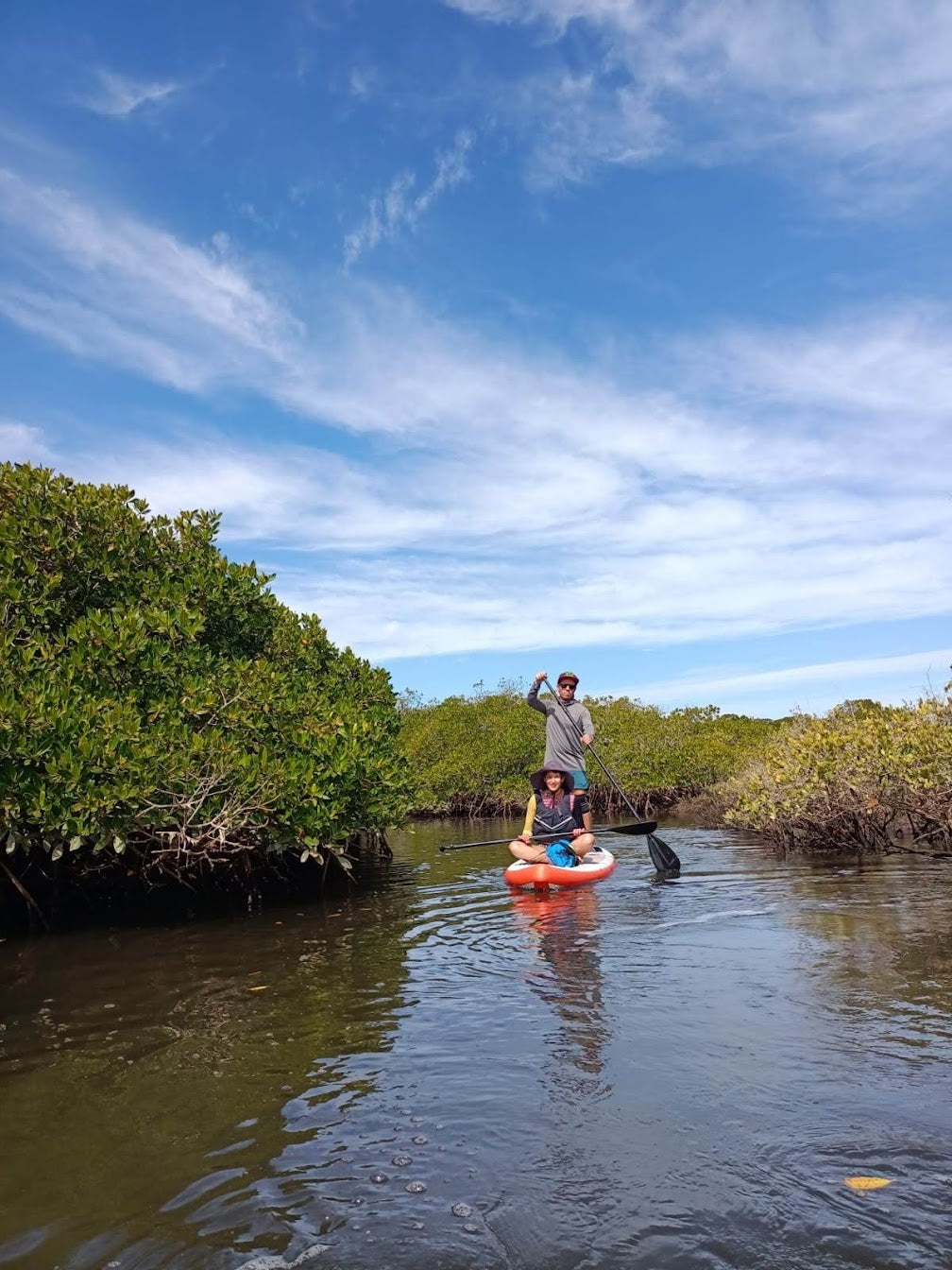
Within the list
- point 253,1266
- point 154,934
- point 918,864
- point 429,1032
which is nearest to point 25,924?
point 154,934

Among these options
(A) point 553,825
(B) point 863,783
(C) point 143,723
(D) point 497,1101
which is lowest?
(D) point 497,1101

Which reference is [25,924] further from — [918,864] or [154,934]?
[918,864]

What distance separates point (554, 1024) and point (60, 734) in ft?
20.3

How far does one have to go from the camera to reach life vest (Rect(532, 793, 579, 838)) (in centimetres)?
1328

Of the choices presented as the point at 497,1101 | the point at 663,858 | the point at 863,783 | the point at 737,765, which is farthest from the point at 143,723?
the point at 737,765

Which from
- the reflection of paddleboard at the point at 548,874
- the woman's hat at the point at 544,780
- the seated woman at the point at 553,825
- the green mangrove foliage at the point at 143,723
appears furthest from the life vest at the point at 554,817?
the green mangrove foliage at the point at 143,723

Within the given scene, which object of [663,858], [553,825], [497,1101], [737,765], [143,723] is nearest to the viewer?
[497,1101]

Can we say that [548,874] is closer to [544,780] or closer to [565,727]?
[544,780]

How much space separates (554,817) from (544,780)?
22.9 inches

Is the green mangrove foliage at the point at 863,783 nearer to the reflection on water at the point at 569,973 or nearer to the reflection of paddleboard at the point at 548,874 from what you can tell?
the reflection of paddleboard at the point at 548,874

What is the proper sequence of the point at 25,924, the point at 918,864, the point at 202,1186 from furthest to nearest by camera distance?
1. the point at 918,864
2. the point at 25,924
3. the point at 202,1186

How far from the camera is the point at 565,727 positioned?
14492 mm

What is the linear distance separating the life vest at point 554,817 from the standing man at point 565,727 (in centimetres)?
75

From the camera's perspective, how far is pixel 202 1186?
12.5 ft
